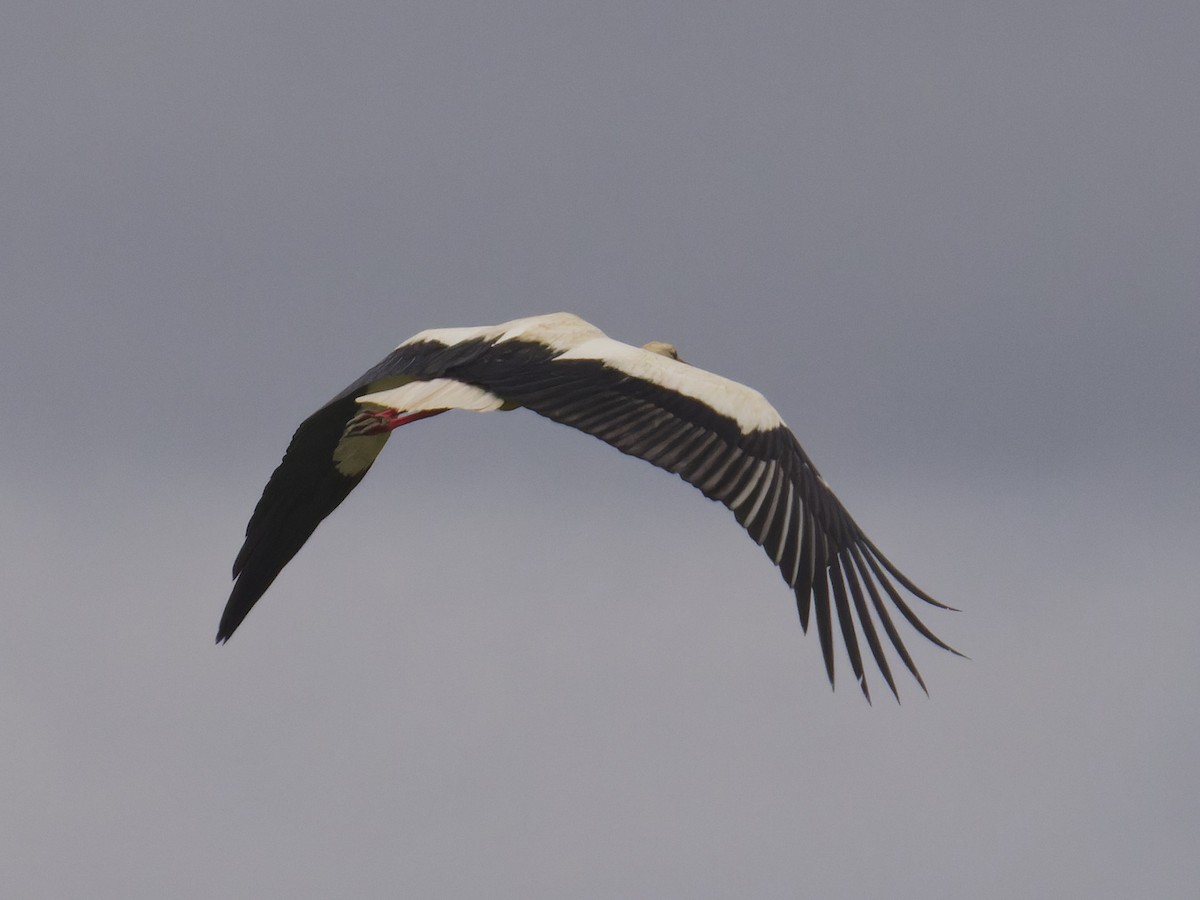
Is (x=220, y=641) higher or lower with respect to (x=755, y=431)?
lower

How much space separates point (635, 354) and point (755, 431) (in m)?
1.28

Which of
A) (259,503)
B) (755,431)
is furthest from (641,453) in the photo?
(259,503)

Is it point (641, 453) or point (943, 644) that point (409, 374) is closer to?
point (641, 453)

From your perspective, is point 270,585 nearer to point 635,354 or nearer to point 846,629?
point 635,354

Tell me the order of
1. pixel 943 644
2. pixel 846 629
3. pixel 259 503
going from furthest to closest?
pixel 259 503 < pixel 846 629 < pixel 943 644

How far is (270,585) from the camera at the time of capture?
22.2 metres

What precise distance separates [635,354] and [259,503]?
3638 mm

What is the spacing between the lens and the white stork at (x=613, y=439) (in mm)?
19297

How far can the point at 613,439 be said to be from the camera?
1977 centimetres

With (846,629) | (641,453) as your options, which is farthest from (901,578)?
(641,453)

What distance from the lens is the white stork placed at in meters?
19.3

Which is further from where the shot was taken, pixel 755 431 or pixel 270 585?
pixel 270 585

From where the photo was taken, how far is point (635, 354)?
2056cm

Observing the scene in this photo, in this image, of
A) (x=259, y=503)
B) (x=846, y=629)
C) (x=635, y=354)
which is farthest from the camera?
(x=259, y=503)
